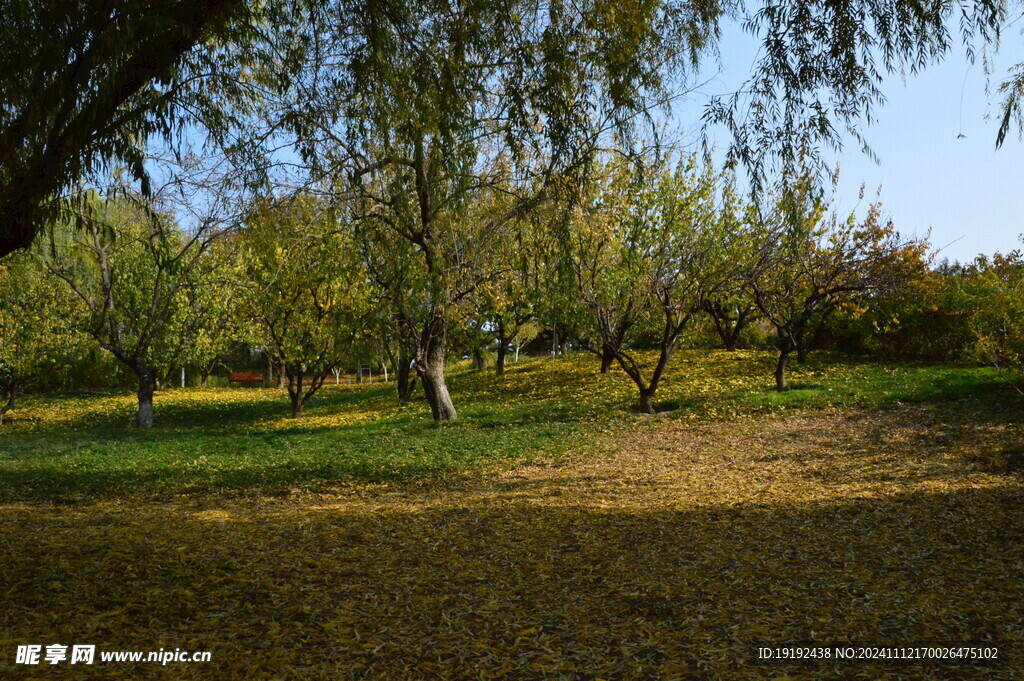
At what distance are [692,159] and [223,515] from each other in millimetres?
10662

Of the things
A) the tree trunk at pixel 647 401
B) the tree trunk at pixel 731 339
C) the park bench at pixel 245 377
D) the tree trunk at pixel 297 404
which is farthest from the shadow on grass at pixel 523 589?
the park bench at pixel 245 377

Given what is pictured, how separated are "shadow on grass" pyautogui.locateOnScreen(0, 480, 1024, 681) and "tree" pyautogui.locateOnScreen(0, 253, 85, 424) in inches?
482

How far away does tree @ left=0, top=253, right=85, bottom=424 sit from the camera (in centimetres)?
1677

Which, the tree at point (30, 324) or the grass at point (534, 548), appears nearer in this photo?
the grass at point (534, 548)

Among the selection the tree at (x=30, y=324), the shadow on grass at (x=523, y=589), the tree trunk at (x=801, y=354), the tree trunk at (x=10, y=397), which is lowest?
the shadow on grass at (x=523, y=589)

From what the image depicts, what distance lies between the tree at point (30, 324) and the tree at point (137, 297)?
78 centimetres

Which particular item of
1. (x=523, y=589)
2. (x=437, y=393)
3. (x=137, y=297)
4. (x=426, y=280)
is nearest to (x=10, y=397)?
(x=137, y=297)

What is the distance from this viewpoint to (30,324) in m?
17.3

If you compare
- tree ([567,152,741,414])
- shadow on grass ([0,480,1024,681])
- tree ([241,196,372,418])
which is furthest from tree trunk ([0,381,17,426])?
tree ([567,152,741,414])

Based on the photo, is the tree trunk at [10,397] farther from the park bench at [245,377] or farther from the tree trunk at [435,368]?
the park bench at [245,377]

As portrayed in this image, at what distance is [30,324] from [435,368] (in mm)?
10936

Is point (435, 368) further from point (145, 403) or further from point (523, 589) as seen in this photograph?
point (523, 589)

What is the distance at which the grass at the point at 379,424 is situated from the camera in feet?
30.4

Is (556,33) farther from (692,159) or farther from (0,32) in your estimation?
(692,159)
